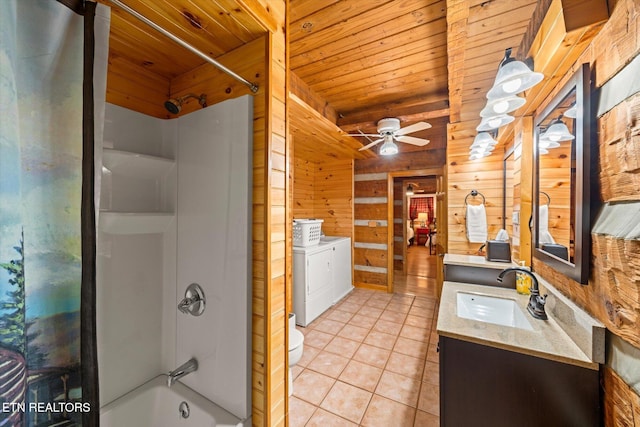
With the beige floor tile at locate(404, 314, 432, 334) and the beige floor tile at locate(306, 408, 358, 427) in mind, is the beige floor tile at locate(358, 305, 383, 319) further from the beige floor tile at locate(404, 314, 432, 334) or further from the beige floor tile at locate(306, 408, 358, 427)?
the beige floor tile at locate(306, 408, 358, 427)

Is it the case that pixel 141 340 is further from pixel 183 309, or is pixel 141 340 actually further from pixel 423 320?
pixel 423 320

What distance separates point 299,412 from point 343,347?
87cm

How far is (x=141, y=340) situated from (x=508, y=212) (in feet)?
10.8

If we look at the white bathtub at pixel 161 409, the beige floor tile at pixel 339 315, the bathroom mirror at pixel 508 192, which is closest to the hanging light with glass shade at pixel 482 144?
the bathroom mirror at pixel 508 192

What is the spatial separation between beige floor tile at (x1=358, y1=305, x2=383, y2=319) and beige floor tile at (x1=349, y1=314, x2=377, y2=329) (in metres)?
0.09

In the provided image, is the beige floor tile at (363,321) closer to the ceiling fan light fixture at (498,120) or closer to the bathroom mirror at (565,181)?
the bathroom mirror at (565,181)

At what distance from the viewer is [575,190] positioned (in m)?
1.09

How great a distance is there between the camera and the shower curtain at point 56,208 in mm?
766

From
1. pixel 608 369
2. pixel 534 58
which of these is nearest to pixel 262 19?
pixel 534 58

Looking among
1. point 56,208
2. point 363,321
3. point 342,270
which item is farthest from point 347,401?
point 342,270

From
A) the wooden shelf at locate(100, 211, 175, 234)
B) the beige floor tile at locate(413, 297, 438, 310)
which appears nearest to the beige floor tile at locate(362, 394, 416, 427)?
the wooden shelf at locate(100, 211, 175, 234)

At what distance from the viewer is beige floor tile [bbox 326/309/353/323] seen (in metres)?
3.13

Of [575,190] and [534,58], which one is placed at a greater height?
[534,58]

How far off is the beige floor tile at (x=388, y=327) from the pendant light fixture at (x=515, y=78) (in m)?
2.52
